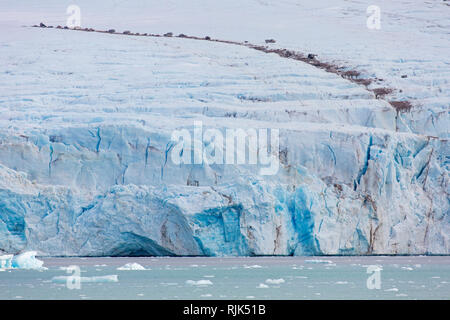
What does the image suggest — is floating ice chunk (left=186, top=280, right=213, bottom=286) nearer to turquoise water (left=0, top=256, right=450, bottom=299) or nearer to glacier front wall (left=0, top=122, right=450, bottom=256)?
turquoise water (left=0, top=256, right=450, bottom=299)

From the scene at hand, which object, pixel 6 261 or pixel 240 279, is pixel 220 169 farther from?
pixel 6 261

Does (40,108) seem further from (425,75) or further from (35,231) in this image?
(425,75)

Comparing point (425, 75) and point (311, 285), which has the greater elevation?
point (425, 75)

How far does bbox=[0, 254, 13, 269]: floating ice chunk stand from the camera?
20.0 metres

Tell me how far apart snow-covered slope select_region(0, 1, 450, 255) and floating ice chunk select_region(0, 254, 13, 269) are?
85 cm

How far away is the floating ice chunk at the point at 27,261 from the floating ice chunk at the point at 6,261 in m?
0.10

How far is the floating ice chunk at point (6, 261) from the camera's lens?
20000 mm

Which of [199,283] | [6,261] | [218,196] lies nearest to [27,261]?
[6,261]

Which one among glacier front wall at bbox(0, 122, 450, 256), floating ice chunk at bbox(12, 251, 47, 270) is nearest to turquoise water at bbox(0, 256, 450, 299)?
floating ice chunk at bbox(12, 251, 47, 270)

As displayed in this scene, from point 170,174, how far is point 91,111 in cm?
443

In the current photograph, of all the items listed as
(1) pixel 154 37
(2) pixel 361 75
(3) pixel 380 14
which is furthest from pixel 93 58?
(3) pixel 380 14

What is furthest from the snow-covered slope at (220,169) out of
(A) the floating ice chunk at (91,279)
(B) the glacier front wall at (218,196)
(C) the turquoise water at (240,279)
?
(A) the floating ice chunk at (91,279)

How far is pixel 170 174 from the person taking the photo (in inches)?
897

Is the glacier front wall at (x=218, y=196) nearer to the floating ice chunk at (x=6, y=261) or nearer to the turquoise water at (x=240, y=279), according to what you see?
the turquoise water at (x=240, y=279)
